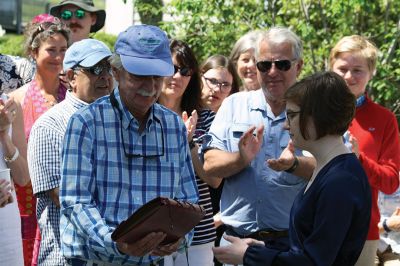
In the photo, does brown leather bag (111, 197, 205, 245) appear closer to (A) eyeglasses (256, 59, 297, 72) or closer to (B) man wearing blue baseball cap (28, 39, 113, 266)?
(B) man wearing blue baseball cap (28, 39, 113, 266)

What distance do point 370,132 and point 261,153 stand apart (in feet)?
3.79

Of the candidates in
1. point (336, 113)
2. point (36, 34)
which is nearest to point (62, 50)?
point (36, 34)

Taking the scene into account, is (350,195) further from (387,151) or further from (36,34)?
(36,34)

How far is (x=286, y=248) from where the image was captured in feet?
15.8

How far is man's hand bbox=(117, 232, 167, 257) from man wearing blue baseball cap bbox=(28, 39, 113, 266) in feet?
3.50

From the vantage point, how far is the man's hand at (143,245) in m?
3.64

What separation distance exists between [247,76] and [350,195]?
3.71 meters

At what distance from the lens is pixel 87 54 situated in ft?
16.7

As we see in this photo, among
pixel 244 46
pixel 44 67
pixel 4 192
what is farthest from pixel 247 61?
pixel 4 192

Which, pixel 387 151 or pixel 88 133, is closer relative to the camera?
pixel 88 133

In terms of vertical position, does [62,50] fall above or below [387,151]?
above

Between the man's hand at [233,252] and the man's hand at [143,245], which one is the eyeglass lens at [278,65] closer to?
the man's hand at [233,252]

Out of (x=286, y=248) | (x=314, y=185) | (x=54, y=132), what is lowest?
(x=286, y=248)

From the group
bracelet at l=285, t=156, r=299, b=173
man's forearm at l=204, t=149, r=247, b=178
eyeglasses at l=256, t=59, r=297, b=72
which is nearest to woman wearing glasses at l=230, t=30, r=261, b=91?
eyeglasses at l=256, t=59, r=297, b=72
